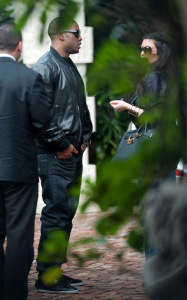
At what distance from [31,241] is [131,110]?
1.21 m

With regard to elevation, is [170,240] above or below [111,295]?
above

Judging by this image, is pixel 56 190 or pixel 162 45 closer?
pixel 162 45

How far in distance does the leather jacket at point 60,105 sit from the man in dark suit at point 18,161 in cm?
53

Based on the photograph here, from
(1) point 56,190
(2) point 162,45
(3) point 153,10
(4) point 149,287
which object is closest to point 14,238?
(1) point 56,190

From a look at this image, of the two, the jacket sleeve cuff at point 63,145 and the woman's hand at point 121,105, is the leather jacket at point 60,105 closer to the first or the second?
the jacket sleeve cuff at point 63,145

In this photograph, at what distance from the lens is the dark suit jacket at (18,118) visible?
15.7 ft

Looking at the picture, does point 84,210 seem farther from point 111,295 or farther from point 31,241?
point 111,295

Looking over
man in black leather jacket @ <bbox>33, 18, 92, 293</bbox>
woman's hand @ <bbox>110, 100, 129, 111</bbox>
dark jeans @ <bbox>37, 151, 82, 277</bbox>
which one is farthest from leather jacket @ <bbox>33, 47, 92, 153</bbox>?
woman's hand @ <bbox>110, 100, 129, 111</bbox>

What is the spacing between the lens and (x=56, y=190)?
5629 millimetres

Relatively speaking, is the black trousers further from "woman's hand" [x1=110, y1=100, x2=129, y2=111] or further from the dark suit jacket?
"woman's hand" [x1=110, y1=100, x2=129, y2=111]

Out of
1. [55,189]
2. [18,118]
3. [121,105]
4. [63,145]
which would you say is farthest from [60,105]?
[18,118]

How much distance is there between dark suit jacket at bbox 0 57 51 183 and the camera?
188 inches

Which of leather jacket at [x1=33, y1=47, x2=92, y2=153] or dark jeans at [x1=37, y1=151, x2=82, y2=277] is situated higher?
leather jacket at [x1=33, y1=47, x2=92, y2=153]

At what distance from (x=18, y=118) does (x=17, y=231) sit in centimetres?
76
